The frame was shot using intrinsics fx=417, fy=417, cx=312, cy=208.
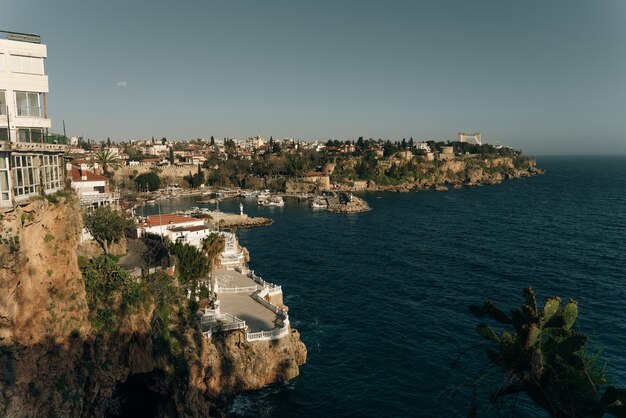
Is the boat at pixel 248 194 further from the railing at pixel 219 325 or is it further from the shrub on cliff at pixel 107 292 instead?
the shrub on cliff at pixel 107 292

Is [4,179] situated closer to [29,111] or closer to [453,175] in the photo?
[29,111]

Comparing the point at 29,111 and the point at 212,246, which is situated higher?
the point at 29,111

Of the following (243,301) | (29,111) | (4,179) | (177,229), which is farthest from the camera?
(177,229)

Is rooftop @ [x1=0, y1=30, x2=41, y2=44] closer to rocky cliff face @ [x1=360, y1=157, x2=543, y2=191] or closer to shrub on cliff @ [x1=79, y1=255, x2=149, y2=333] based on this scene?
shrub on cliff @ [x1=79, y1=255, x2=149, y2=333]

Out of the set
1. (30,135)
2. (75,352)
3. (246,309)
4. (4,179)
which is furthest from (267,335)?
(30,135)

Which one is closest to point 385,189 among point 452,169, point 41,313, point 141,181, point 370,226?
point 452,169

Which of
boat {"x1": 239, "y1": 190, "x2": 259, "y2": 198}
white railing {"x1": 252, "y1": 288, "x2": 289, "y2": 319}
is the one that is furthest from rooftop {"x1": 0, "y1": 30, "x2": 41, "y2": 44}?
boat {"x1": 239, "y1": 190, "x2": 259, "y2": 198}
